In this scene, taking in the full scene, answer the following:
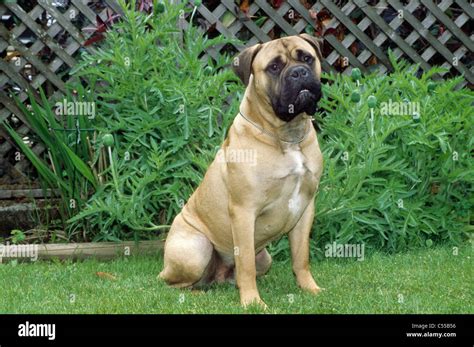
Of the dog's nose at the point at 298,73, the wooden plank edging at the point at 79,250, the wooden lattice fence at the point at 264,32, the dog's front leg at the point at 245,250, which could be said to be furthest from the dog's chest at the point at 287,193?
the wooden lattice fence at the point at 264,32

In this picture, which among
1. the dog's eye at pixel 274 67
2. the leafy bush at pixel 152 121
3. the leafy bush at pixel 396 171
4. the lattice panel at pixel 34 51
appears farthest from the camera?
the lattice panel at pixel 34 51

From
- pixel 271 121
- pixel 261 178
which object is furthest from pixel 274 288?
pixel 271 121

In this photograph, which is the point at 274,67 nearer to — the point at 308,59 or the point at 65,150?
the point at 308,59

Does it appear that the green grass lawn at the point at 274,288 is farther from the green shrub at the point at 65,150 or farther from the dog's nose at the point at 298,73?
the dog's nose at the point at 298,73

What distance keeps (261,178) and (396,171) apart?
137cm

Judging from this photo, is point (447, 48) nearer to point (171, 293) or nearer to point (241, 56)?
point (241, 56)

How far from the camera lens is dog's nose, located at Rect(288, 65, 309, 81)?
12.2 feet

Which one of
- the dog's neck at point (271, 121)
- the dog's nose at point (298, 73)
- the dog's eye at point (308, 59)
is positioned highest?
the dog's eye at point (308, 59)

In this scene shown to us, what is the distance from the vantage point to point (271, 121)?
3.90 meters

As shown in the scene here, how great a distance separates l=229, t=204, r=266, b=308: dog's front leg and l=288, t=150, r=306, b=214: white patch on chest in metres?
0.24

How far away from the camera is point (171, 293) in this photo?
4035mm

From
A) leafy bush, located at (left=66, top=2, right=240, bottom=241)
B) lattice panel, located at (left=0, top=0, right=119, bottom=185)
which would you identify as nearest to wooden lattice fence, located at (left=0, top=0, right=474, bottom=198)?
lattice panel, located at (left=0, top=0, right=119, bottom=185)

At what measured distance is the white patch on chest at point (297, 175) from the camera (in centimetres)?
388

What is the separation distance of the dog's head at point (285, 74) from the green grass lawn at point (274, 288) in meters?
0.94
